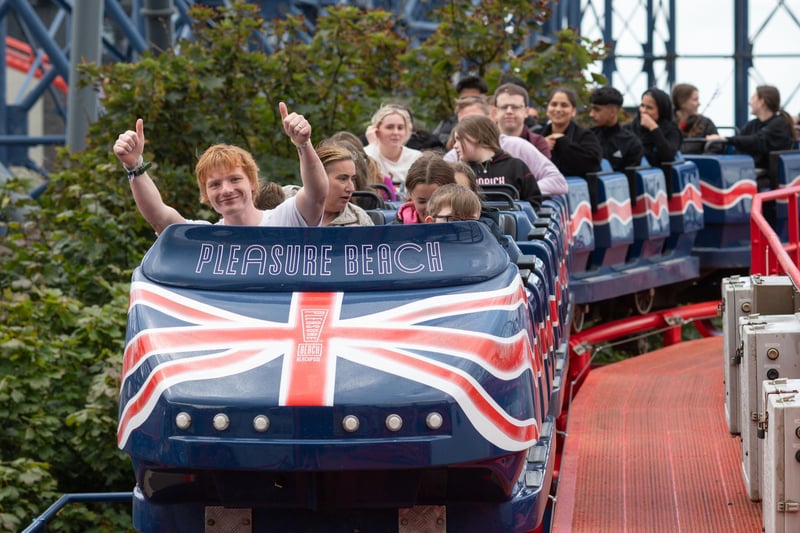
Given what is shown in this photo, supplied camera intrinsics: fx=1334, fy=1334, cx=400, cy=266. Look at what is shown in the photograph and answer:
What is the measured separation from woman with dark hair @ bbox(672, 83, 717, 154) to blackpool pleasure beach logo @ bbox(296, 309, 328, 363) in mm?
8822

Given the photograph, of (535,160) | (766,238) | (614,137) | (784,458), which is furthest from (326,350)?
(614,137)

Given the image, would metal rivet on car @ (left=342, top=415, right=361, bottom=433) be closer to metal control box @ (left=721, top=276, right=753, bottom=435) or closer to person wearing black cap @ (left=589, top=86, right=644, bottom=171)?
metal control box @ (left=721, top=276, right=753, bottom=435)

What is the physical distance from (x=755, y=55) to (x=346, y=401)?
2745cm

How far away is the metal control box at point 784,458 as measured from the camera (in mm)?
3793

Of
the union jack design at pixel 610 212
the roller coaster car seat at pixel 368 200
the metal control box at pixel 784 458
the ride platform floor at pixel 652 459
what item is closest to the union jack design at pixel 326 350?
the metal control box at pixel 784 458

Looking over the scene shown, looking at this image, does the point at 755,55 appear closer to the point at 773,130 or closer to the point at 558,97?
the point at 773,130

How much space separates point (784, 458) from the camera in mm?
3824

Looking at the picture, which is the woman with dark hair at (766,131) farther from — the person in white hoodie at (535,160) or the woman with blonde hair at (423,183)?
the woman with blonde hair at (423,183)

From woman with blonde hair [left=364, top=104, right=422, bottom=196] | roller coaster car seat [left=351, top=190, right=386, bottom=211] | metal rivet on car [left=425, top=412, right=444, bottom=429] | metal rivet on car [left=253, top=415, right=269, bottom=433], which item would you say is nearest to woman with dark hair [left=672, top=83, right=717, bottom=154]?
woman with blonde hair [left=364, top=104, right=422, bottom=196]

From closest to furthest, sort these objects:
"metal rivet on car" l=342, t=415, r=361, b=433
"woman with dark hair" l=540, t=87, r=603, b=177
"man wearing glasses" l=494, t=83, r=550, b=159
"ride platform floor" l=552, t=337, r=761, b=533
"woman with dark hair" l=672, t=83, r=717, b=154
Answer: "metal rivet on car" l=342, t=415, r=361, b=433 < "ride platform floor" l=552, t=337, r=761, b=533 < "man wearing glasses" l=494, t=83, r=550, b=159 < "woman with dark hair" l=540, t=87, r=603, b=177 < "woman with dark hair" l=672, t=83, r=717, b=154

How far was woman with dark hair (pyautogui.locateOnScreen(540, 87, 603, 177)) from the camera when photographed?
30.9 ft

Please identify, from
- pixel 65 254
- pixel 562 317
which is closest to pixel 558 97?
pixel 562 317

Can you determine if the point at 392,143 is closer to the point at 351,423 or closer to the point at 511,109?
the point at 511,109

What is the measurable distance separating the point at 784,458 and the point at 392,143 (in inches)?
183
